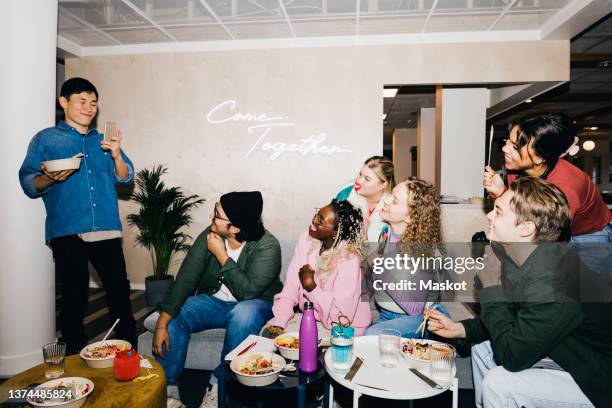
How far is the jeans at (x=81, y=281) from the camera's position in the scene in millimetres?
2527

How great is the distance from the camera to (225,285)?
251 centimetres

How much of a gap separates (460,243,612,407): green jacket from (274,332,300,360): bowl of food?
0.83 m

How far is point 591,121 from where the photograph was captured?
1045 cm

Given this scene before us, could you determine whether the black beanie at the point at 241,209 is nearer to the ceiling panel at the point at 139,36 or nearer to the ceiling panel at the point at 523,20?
the ceiling panel at the point at 139,36

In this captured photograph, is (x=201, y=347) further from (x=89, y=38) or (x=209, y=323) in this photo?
(x=89, y=38)

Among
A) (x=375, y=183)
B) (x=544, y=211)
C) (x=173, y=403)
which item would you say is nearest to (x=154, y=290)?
(x=173, y=403)

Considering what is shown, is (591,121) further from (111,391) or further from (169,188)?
(111,391)

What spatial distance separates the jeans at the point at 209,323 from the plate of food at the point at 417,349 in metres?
0.92

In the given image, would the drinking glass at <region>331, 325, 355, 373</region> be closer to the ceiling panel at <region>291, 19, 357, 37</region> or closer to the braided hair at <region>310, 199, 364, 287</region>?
the braided hair at <region>310, 199, 364, 287</region>

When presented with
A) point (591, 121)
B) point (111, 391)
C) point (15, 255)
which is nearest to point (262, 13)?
point (15, 255)

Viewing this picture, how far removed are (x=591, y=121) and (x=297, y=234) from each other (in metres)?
10.2

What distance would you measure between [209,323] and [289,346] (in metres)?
0.91

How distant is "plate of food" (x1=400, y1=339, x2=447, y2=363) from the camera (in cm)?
155

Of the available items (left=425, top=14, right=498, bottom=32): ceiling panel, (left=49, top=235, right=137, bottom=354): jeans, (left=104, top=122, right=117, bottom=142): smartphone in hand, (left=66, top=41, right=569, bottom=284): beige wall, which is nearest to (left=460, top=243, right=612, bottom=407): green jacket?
(left=49, top=235, right=137, bottom=354): jeans
